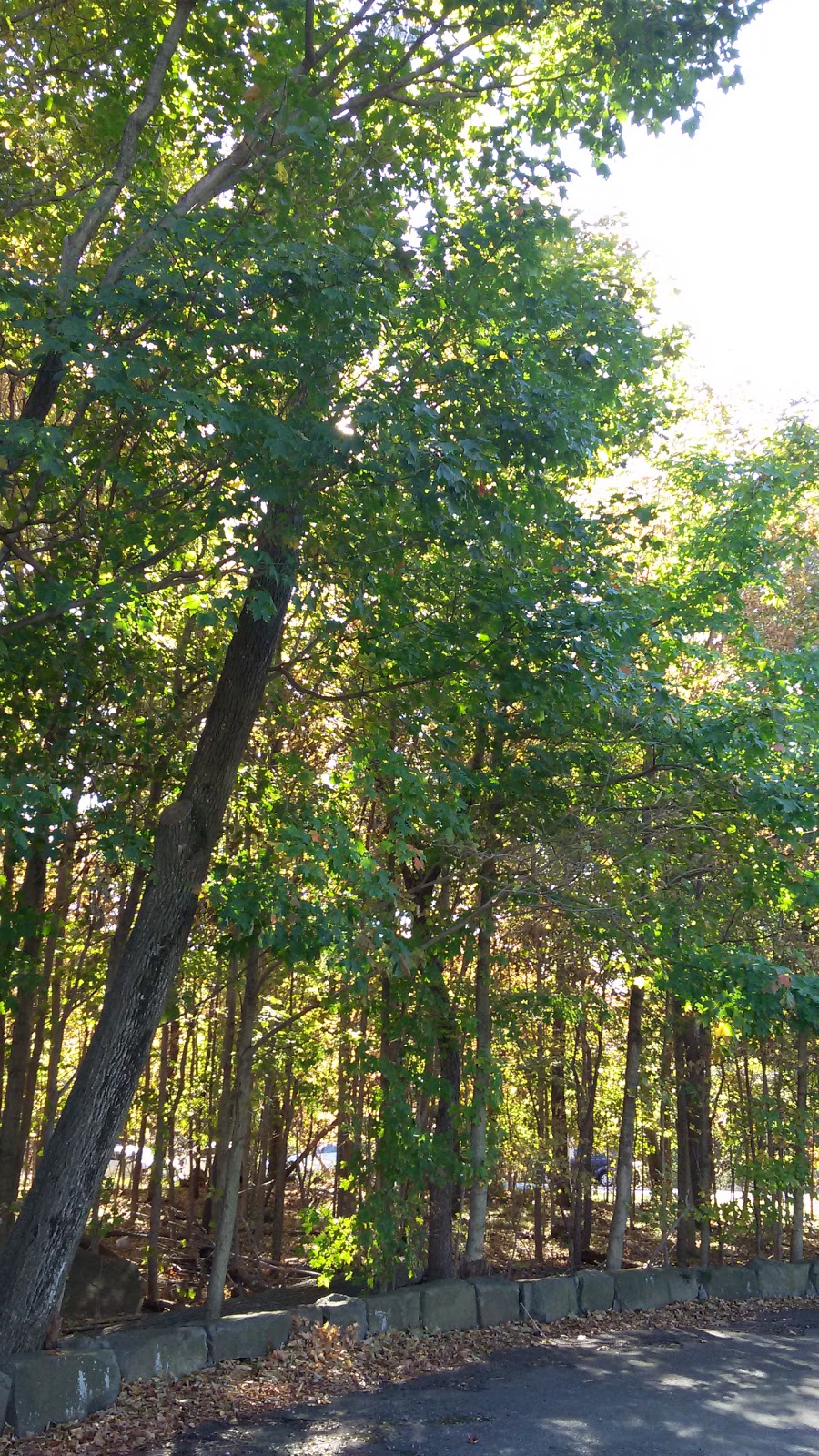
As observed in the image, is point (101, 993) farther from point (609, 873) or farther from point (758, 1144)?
point (758, 1144)

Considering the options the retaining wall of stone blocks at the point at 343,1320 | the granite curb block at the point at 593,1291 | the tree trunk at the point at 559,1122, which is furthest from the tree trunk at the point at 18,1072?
the tree trunk at the point at 559,1122

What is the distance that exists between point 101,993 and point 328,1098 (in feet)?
7.96

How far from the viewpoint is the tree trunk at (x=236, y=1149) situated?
7461 mm

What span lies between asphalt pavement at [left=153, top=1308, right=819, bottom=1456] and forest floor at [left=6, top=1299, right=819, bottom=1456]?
0.10 ft

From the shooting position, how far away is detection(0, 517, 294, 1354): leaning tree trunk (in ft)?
19.5

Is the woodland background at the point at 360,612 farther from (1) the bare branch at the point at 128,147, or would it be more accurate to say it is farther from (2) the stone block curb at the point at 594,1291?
(2) the stone block curb at the point at 594,1291

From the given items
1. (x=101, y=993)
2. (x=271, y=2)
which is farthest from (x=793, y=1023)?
(x=271, y=2)

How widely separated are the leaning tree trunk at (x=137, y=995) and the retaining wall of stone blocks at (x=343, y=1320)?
31 centimetres

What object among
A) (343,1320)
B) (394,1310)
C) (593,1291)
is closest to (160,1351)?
(343,1320)

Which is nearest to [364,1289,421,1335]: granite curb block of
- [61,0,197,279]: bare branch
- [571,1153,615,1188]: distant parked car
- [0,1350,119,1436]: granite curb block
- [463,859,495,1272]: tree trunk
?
[463,859,495,1272]: tree trunk

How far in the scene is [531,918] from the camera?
9.61 metres

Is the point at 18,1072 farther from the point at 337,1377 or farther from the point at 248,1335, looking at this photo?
the point at 337,1377

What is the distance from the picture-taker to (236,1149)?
7727mm

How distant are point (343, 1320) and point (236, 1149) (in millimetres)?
1426
